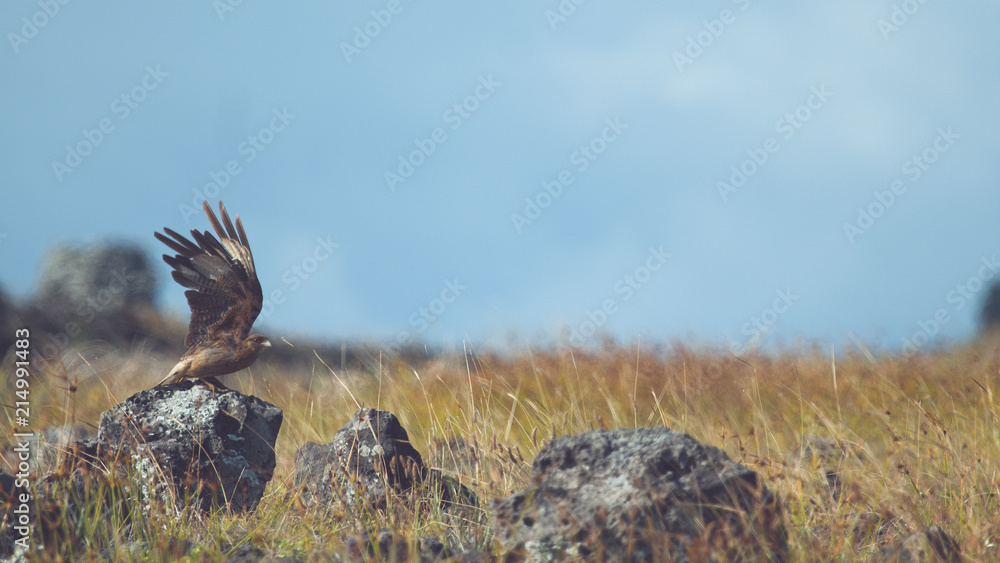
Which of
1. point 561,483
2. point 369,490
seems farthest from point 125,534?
point 561,483

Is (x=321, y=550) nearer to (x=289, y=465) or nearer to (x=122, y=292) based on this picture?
(x=289, y=465)

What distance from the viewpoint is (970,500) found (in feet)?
13.4

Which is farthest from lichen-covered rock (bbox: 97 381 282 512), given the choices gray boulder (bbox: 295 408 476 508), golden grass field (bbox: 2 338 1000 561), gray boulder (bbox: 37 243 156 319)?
gray boulder (bbox: 37 243 156 319)

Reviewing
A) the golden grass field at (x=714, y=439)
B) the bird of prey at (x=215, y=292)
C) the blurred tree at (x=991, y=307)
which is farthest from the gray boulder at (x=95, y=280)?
the blurred tree at (x=991, y=307)

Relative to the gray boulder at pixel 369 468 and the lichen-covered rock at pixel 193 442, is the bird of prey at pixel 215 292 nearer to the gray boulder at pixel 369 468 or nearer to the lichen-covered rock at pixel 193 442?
the lichen-covered rock at pixel 193 442

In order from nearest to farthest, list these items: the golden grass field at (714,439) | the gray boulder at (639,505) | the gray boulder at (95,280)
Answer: the gray boulder at (639,505) < the golden grass field at (714,439) < the gray boulder at (95,280)

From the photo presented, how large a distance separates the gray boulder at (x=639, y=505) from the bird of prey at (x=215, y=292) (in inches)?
85.1

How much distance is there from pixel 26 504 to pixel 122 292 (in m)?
16.4

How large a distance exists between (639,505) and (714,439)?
2.98 m

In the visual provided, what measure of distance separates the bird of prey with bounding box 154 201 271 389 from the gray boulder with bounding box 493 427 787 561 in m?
2.16

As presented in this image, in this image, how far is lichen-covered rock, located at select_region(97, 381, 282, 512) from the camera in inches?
157

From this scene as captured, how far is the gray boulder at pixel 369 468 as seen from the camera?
398cm

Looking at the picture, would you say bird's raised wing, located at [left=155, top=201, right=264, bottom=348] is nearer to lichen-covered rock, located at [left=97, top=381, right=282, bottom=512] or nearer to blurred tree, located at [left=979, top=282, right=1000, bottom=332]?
lichen-covered rock, located at [left=97, top=381, right=282, bottom=512]

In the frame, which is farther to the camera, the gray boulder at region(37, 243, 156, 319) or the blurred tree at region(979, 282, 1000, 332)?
the blurred tree at region(979, 282, 1000, 332)
